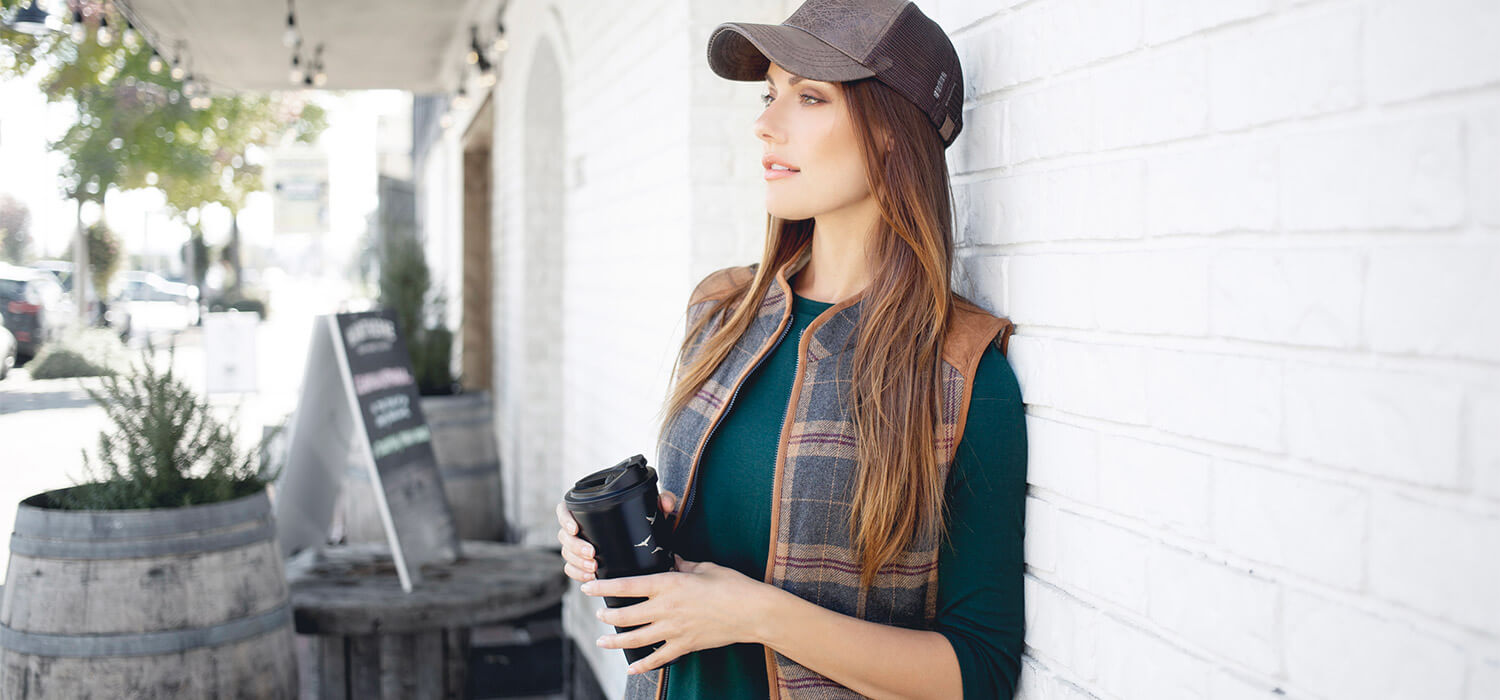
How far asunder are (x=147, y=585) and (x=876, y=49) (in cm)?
187

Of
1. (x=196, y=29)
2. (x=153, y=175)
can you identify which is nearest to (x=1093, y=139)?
(x=196, y=29)

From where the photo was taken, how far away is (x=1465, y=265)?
0.78 meters

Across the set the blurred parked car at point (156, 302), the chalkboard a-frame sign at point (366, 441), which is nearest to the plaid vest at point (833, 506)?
the chalkboard a-frame sign at point (366, 441)

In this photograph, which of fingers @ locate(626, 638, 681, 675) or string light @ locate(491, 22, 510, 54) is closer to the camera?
fingers @ locate(626, 638, 681, 675)

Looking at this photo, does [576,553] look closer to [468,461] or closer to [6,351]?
[468,461]

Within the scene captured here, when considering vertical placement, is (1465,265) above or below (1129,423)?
above

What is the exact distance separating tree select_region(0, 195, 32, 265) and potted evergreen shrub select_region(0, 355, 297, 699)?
3365 centimetres

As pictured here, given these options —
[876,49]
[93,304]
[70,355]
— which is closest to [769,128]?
[876,49]

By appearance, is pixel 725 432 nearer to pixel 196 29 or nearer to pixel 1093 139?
pixel 1093 139

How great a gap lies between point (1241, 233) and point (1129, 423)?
0.26 m

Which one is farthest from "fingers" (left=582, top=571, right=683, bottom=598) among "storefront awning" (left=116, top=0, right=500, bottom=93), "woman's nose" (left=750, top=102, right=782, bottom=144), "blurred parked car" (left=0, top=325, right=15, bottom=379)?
"blurred parked car" (left=0, top=325, right=15, bottom=379)

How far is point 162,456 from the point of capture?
8.04ft

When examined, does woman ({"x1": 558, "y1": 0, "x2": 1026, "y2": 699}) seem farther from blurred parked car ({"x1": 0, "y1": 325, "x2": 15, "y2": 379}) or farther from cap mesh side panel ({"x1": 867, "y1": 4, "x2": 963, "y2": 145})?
blurred parked car ({"x1": 0, "y1": 325, "x2": 15, "y2": 379})

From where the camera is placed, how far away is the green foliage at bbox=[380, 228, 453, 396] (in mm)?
5086
